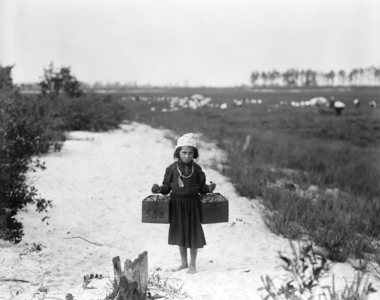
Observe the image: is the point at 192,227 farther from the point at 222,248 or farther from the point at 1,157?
the point at 1,157

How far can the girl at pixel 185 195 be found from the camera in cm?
522

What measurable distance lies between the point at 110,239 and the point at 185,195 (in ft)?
8.17

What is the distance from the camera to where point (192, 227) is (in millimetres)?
5285

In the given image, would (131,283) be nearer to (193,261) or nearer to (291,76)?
(193,261)

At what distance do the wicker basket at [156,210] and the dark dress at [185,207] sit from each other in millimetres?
103

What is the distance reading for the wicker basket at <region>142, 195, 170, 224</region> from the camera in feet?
17.0

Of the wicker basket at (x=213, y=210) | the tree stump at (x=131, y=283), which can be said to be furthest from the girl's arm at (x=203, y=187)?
the tree stump at (x=131, y=283)

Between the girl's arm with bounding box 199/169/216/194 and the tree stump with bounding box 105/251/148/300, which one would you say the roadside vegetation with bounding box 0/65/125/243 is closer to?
the tree stump with bounding box 105/251/148/300

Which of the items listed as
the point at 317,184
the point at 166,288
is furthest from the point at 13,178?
the point at 317,184

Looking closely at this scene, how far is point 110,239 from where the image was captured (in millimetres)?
7211

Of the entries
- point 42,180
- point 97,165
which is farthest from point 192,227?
point 97,165

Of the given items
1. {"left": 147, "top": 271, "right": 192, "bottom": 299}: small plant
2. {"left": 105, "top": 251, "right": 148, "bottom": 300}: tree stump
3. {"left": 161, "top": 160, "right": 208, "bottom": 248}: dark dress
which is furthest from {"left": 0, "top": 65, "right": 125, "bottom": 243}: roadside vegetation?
{"left": 105, "top": 251, "right": 148, "bottom": 300}: tree stump

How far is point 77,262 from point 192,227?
1.86m

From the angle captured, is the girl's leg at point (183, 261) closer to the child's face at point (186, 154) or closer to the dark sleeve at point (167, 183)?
the dark sleeve at point (167, 183)
